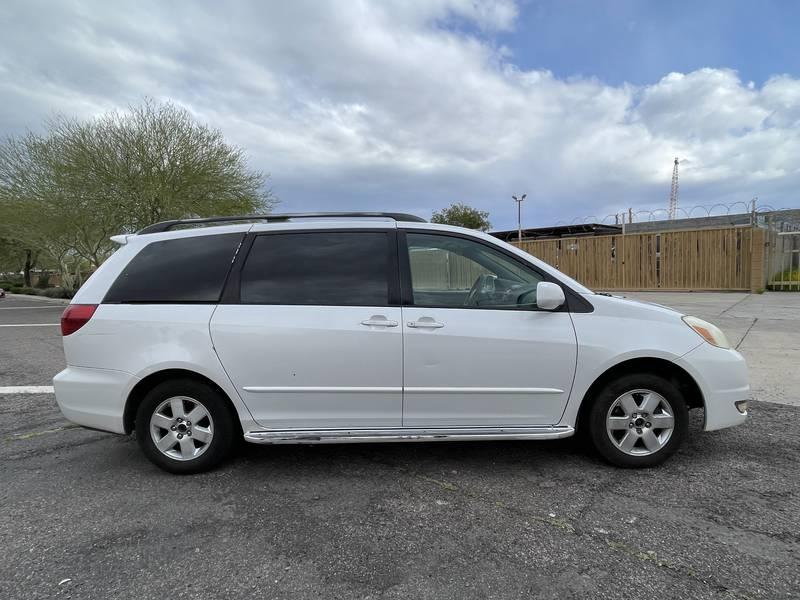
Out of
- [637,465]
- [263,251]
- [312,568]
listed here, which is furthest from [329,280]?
[637,465]

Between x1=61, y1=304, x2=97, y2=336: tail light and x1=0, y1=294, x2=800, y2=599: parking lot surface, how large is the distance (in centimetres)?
108

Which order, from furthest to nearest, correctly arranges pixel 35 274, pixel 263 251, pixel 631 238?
pixel 35 274 → pixel 631 238 → pixel 263 251

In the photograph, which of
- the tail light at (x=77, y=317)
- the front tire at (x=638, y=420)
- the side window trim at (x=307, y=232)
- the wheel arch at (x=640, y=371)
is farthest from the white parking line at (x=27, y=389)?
the front tire at (x=638, y=420)

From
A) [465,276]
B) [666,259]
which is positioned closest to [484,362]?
[465,276]

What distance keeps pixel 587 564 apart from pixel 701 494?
1188mm

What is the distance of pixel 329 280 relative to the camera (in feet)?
10.9

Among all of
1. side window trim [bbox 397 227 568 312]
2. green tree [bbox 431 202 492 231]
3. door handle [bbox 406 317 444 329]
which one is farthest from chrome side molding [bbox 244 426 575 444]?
green tree [bbox 431 202 492 231]

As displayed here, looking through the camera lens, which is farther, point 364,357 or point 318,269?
point 318,269

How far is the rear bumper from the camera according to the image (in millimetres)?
3240

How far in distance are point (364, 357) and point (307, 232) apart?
1.04 metres

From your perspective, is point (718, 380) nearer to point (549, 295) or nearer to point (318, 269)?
point (549, 295)

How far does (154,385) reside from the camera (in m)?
3.32

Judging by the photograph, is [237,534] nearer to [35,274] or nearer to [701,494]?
Answer: [701,494]

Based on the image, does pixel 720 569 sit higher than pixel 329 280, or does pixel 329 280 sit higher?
pixel 329 280
